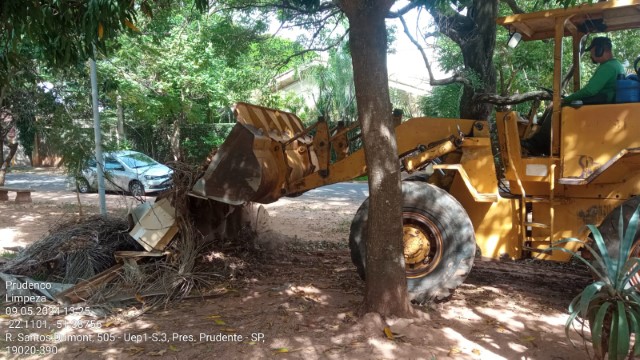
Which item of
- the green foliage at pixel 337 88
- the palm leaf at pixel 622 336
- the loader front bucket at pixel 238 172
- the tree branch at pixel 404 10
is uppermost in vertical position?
the green foliage at pixel 337 88

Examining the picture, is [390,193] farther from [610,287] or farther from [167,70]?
[167,70]

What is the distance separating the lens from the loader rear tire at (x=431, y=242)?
4.69 m

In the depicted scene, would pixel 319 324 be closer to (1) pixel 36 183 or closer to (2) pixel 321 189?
(2) pixel 321 189

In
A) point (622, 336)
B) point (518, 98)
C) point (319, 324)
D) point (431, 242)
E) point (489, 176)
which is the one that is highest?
point (518, 98)

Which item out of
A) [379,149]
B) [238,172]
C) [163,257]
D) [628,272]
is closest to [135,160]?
[163,257]

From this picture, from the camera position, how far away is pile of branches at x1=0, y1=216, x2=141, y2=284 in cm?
571

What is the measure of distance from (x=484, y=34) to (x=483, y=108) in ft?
4.18

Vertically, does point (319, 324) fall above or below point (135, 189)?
below

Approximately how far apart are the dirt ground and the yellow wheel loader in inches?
18.5

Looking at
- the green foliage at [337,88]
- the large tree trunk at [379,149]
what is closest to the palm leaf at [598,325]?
the large tree trunk at [379,149]

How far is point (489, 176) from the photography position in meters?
5.13

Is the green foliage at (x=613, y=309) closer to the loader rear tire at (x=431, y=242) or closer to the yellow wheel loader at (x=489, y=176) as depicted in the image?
the yellow wheel loader at (x=489, y=176)

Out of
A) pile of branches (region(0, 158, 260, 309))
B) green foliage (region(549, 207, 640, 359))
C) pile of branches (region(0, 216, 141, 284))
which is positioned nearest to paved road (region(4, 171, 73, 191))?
pile of branches (region(0, 216, 141, 284))

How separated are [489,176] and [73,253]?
464cm
